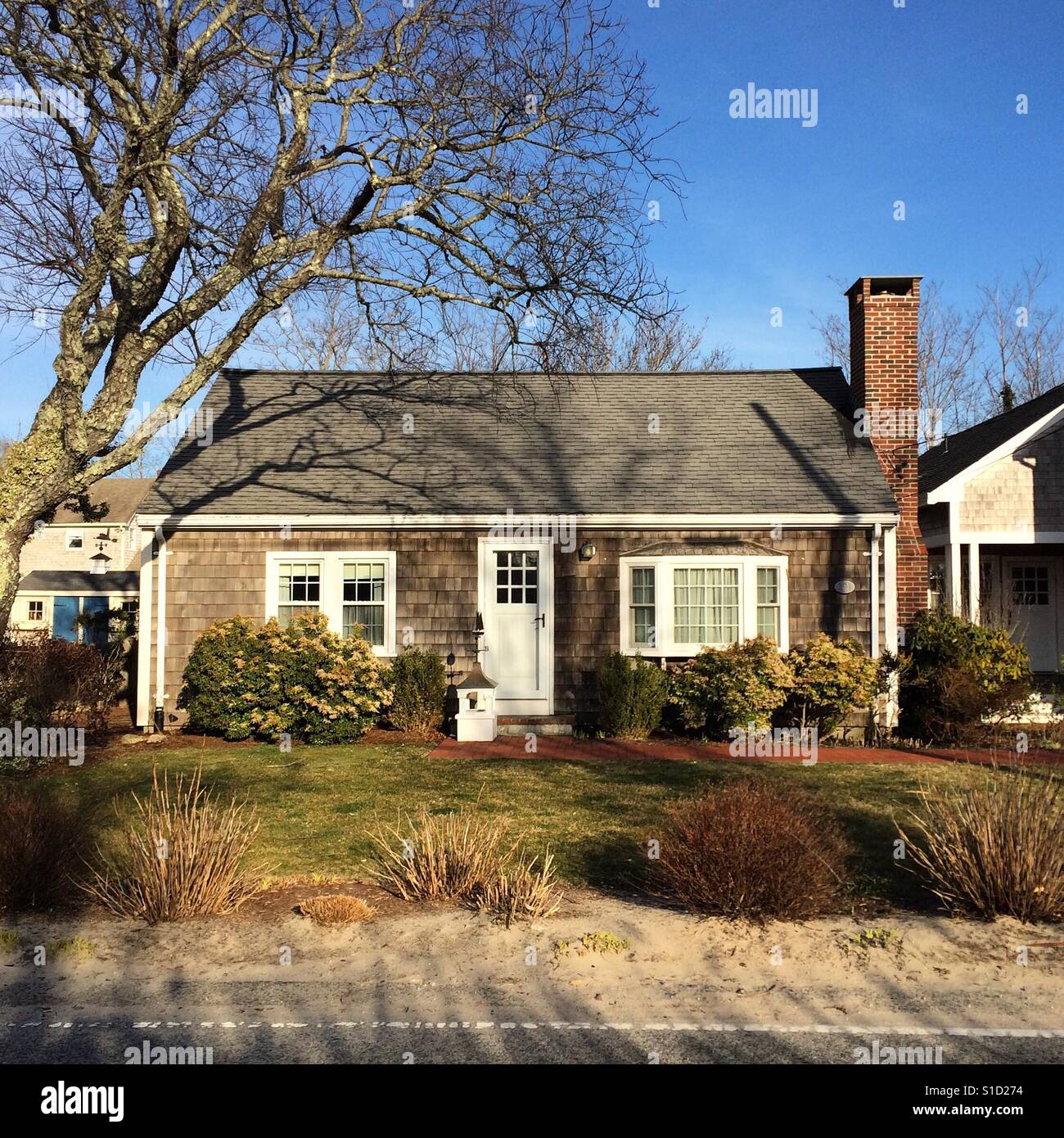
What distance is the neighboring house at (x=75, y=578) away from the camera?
2300 cm

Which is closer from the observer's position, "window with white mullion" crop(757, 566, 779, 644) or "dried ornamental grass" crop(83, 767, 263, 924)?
"dried ornamental grass" crop(83, 767, 263, 924)

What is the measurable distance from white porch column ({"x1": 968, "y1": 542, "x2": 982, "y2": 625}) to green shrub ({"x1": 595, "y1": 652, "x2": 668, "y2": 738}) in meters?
5.00

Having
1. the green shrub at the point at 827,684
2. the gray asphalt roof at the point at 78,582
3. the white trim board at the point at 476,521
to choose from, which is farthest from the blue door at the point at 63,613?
the green shrub at the point at 827,684

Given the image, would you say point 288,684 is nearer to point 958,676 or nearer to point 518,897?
point 518,897

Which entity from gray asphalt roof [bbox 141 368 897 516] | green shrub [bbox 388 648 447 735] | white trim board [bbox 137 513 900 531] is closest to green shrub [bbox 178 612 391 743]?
green shrub [bbox 388 648 447 735]

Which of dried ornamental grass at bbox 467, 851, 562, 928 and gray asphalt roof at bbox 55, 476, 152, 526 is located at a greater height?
gray asphalt roof at bbox 55, 476, 152, 526

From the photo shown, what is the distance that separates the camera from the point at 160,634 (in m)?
13.5

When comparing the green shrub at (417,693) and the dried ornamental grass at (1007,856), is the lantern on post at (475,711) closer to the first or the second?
the green shrub at (417,693)

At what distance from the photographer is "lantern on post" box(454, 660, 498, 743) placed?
499 inches

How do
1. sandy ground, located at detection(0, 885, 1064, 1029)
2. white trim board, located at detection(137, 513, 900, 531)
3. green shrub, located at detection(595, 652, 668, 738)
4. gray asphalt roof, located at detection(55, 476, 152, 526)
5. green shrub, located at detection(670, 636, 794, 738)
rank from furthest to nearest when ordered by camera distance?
gray asphalt roof, located at detection(55, 476, 152, 526), white trim board, located at detection(137, 513, 900, 531), green shrub, located at detection(595, 652, 668, 738), green shrub, located at detection(670, 636, 794, 738), sandy ground, located at detection(0, 885, 1064, 1029)

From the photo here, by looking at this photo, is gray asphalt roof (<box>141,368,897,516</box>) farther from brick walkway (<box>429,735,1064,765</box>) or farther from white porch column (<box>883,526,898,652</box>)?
brick walkway (<box>429,735,1064,765</box>)

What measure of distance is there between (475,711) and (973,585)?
→ 26.7ft

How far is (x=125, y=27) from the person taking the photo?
793cm
